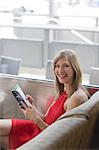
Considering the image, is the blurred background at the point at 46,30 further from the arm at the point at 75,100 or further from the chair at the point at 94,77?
the arm at the point at 75,100

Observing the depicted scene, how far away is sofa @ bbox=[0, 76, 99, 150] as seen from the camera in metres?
1.39

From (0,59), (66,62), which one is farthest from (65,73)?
(0,59)

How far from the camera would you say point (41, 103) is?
271 centimetres

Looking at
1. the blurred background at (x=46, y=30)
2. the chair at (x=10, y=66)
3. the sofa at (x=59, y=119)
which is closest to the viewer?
the sofa at (x=59, y=119)

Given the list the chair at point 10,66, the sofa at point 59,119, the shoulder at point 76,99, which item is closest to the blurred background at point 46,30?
the chair at point 10,66

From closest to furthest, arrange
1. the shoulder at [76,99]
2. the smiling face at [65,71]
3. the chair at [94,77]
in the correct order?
the shoulder at [76,99]
the smiling face at [65,71]
the chair at [94,77]

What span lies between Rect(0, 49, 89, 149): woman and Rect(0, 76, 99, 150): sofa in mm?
177

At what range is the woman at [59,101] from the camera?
7.14 feet

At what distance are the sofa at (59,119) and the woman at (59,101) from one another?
7.0 inches

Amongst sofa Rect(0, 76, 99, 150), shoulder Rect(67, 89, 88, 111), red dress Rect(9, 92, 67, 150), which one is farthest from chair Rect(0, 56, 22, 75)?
shoulder Rect(67, 89, 88, 111)

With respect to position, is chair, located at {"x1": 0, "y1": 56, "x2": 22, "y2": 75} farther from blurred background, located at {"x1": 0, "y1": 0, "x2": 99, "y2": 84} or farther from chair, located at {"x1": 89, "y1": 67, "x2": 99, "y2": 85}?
chair, located at {"x1": 89, "y1": 67, "x2": 99, "y2": 85}

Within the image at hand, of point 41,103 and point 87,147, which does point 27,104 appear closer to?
point 41,103

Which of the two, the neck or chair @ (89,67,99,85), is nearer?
the neck

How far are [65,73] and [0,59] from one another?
4.76 feet
